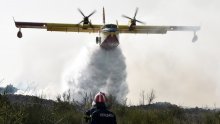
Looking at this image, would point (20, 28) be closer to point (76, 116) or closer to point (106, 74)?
point (106, 74)

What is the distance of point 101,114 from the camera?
9.12m

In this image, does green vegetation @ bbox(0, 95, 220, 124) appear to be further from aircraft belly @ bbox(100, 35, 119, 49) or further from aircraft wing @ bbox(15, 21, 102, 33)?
aircraft wing @ bbox(15, 21, 102, 33)

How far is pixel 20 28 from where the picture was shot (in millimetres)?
49156

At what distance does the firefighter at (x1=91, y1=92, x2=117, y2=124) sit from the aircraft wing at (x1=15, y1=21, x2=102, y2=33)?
1549 inches

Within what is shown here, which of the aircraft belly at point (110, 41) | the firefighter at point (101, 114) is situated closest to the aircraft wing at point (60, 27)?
the aircraft belly at point (110, 41)

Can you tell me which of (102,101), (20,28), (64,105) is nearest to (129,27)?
(20,28)

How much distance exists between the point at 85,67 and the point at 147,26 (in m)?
8.61

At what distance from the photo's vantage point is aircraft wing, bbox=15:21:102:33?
158 ft

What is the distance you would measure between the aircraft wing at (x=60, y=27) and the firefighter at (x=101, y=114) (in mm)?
39352

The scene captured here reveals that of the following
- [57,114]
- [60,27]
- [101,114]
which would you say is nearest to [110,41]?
[60,27]

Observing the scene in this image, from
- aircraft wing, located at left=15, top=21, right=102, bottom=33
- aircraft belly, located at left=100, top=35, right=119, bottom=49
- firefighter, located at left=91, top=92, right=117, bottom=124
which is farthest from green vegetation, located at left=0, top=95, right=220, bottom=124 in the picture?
aircraft wing, located at left=15, top=21, right=102, bottom=33

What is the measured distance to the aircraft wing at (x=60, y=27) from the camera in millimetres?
48309

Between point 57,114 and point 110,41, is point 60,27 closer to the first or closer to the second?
point 110,41

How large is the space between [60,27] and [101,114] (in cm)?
3975
